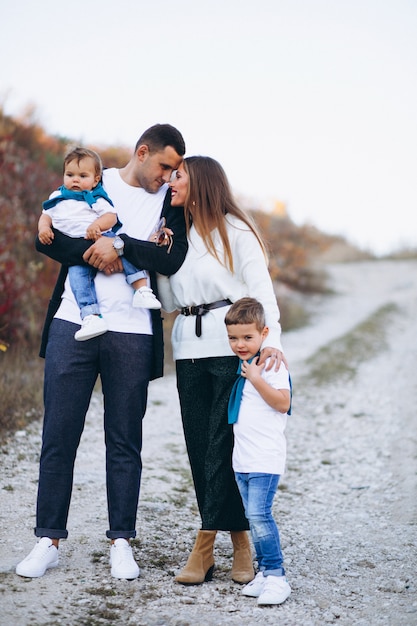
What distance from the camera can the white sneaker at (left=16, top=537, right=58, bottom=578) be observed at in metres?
3.21

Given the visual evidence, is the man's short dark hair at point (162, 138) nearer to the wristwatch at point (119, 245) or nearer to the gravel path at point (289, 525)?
the wristwatch at point (119, 245)

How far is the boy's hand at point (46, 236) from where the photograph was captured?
326cm

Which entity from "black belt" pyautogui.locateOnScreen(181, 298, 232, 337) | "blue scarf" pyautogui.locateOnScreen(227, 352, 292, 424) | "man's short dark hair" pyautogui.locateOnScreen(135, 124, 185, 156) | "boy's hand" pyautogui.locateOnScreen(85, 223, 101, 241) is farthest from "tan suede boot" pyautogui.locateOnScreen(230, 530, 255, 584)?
"man's short dark hair" pyautogui.locateOnScreen(135, 124, 185, 156)

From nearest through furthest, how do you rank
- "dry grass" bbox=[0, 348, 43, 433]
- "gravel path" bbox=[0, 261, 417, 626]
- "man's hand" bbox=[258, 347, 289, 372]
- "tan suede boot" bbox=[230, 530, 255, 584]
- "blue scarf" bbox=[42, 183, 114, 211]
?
"gravel path" bbox=[0, 261, 417, 626] → "man's hand" bbox=[258, 347, 289, 372] → "blue scarf" bbox=[42, 183, 114, 211] → "tan suede boot" bbox=[230, 530, 255, 584] → "dry grass" bbox=[0, 348, 43, 433]

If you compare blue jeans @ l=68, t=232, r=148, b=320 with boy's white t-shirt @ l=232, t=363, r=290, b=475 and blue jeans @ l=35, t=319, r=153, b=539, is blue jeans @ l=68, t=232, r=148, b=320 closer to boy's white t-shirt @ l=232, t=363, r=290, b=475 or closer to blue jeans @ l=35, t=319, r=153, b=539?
blue jeans @ l=35, t=319, r=153, b=539

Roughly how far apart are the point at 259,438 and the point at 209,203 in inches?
43.5

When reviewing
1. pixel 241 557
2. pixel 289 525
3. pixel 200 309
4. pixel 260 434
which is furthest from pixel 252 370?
pixel 289 525

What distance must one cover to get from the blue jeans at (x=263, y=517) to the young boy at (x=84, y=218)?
2.92 ft

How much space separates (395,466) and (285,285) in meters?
12.1

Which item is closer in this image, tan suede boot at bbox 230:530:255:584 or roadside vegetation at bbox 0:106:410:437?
tan suede boot at bbox 230:530:255:584

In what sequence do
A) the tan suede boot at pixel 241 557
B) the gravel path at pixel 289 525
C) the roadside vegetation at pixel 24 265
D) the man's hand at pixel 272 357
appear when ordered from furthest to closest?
the roadside vegetation at pixel 24 265, the tan suede boot at pixel 241 557, the man's hand at pixel 272 357, the gravel path at pixel 289 525

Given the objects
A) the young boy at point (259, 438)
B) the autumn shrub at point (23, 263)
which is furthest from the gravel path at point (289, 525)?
the autumn shrub at point (23, 263)

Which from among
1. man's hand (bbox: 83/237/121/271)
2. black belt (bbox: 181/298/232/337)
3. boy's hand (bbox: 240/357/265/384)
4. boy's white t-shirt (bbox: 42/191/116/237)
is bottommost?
boy's hand (bbox: 240/357/265/384)

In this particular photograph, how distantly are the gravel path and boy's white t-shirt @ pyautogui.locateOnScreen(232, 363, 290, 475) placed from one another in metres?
0.61
